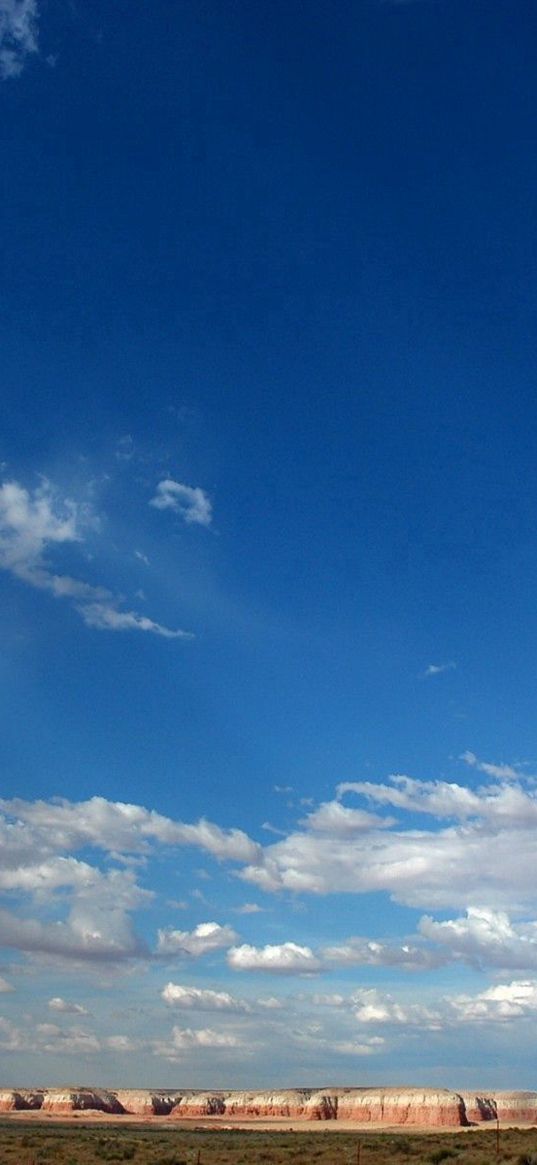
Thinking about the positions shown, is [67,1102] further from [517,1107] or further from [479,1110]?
[517,1107]

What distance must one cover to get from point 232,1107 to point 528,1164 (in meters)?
166

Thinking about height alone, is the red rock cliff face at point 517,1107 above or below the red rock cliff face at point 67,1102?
below

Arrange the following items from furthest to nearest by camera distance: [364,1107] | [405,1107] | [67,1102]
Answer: [67,1102] < [364,1107] < [405,1107]

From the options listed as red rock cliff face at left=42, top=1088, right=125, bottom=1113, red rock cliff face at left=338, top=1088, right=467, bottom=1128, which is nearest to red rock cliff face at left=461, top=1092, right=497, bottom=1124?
red rock cliff face at left=338, top=1088, right=467, bottom=1128

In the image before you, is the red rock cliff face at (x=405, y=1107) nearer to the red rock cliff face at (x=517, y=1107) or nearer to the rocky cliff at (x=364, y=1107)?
the rocky cliff at (x=364, y=1107)

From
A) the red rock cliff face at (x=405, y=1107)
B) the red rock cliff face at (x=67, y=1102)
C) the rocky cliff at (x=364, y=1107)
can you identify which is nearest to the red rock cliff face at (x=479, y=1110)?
the rocky cliff at (x=364, y=1107)

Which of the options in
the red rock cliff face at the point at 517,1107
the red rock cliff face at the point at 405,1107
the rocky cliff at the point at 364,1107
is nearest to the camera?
the red rock cliff face at the point at 405,1107

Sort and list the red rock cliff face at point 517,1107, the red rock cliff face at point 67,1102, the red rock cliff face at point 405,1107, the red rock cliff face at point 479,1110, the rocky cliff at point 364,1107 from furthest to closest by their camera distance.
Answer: the red rock cliff face at point 67,1102
the red rock cliff face at point 517,1107
the red rock cliff face at point 479,1110
the rocky cliff at point 364,1107
the red rock cliff face at point 405,1107

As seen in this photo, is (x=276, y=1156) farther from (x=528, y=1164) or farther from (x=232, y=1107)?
(x=232, y=1107)

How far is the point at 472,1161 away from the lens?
2206 inches

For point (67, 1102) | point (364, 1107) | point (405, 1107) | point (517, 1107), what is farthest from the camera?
point (67, 1102)

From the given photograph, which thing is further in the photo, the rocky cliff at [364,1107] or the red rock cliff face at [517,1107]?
the red rock cliff face at [517,1107]

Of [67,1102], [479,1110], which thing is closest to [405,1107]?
[479,1110]


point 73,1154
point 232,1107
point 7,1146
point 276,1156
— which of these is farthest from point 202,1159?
point 232,1107
